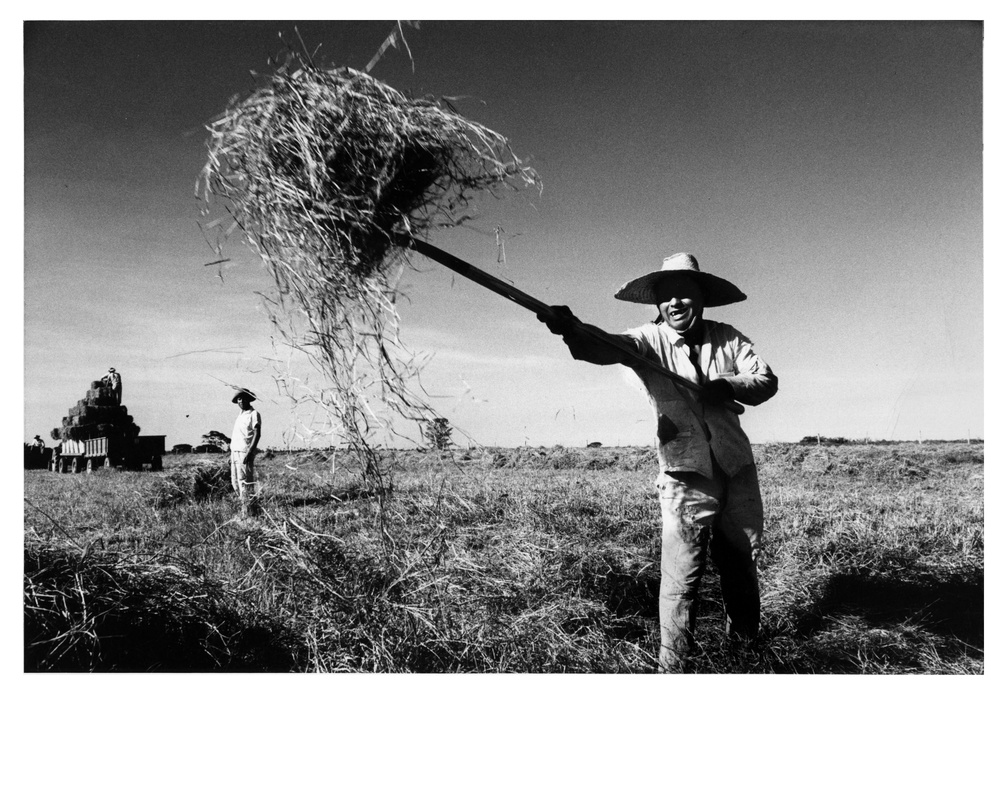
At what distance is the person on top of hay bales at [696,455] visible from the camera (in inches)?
115

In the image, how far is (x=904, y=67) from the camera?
3.40 m

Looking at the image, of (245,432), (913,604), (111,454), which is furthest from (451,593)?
(111,454)

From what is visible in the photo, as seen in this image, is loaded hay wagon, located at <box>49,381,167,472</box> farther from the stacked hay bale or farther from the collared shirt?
the collared shirt

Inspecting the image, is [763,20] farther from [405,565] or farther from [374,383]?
[405,565]

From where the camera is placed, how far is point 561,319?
2.79 m

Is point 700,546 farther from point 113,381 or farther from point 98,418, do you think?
point 98,418

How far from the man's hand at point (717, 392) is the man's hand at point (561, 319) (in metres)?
0.70

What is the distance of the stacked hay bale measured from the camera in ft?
12.7

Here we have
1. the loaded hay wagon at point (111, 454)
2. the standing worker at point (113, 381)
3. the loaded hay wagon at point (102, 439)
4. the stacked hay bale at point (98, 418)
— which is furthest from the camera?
the loaded hay wagon at point (111, 454)

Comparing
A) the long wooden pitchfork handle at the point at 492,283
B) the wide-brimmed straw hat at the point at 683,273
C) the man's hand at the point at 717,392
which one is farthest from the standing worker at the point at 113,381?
the man's hand at the point at 717,392

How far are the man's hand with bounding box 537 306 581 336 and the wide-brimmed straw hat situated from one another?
2.07 feet

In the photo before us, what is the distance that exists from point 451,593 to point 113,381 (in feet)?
7.69

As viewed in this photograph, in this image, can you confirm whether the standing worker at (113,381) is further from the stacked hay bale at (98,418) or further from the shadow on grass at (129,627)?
the shadow on grass at (129,627)
